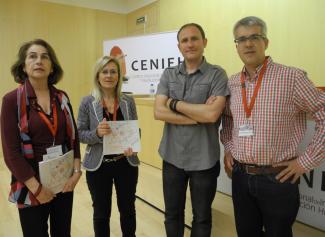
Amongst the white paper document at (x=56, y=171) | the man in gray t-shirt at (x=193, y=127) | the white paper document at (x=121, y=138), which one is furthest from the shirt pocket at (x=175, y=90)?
the white paper document at (x=56, y=171)

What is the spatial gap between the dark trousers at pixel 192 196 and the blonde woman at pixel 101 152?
27 cm

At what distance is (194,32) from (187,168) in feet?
2.78

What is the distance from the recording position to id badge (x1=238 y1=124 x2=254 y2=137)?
149 centimetres

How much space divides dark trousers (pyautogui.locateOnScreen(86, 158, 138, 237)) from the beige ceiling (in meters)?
4.87

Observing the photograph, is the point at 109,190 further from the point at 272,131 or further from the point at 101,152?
the point at 272,131

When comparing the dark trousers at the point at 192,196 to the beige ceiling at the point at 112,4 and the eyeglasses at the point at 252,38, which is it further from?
the beige ceiling at the point at 112,4

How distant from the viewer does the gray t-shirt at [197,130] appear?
5.66ft

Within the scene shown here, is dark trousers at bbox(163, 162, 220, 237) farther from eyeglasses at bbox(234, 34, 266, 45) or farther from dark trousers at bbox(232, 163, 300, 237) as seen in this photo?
eyeglasses at bbox(234, 34, 266, 45)

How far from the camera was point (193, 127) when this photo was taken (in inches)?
68.7

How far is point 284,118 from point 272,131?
0.09m

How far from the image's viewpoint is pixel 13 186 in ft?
4.88

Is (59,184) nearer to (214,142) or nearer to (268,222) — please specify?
(214,142)

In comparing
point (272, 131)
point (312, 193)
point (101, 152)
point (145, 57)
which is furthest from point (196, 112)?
point (145, 57)

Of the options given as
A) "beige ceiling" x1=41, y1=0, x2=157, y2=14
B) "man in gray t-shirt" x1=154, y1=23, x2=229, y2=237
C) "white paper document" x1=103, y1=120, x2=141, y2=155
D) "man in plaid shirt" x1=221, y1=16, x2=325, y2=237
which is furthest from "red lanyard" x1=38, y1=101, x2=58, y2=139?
"beige ceiling" x1=41, y1=0, x2=157, y2=14
